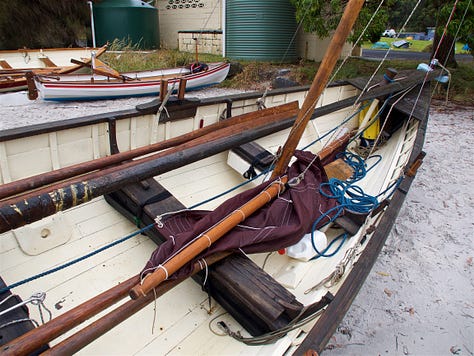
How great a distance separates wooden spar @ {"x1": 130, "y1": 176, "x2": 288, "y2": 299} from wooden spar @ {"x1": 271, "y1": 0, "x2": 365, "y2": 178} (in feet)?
1.38

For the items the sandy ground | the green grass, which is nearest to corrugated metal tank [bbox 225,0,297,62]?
the green grass

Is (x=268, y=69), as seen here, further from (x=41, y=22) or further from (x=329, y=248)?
(x=41, y=22)

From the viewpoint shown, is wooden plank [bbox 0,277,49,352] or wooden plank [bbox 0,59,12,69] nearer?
wooden plank [bbox 0,277,49,352]

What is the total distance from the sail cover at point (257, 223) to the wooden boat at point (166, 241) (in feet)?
0.03

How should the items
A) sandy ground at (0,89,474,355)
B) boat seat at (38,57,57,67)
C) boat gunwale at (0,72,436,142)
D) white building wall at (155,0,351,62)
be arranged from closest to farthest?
boat gunwale at (0,72,436,142)
sandy ground at (0,89,474,355)
boat seat at (38,57,57,67)
white building wall at (155,0,351,62)

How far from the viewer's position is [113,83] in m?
9.04

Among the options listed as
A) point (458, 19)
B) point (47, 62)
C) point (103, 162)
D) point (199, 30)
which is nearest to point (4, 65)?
point (47, 62)

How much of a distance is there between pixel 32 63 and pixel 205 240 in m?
13.9

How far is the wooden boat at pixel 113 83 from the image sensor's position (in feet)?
28.2

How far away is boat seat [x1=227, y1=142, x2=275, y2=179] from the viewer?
3471 mm

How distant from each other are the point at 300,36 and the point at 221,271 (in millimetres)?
14679

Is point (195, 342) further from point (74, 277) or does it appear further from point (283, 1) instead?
point (283, 1)

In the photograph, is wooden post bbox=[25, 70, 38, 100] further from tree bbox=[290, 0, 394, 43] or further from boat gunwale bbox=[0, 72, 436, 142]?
tree bbox=[290, 0, 394, 43]

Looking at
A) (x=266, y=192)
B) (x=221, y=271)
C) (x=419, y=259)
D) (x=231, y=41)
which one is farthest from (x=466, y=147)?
(x=231, y=41)
